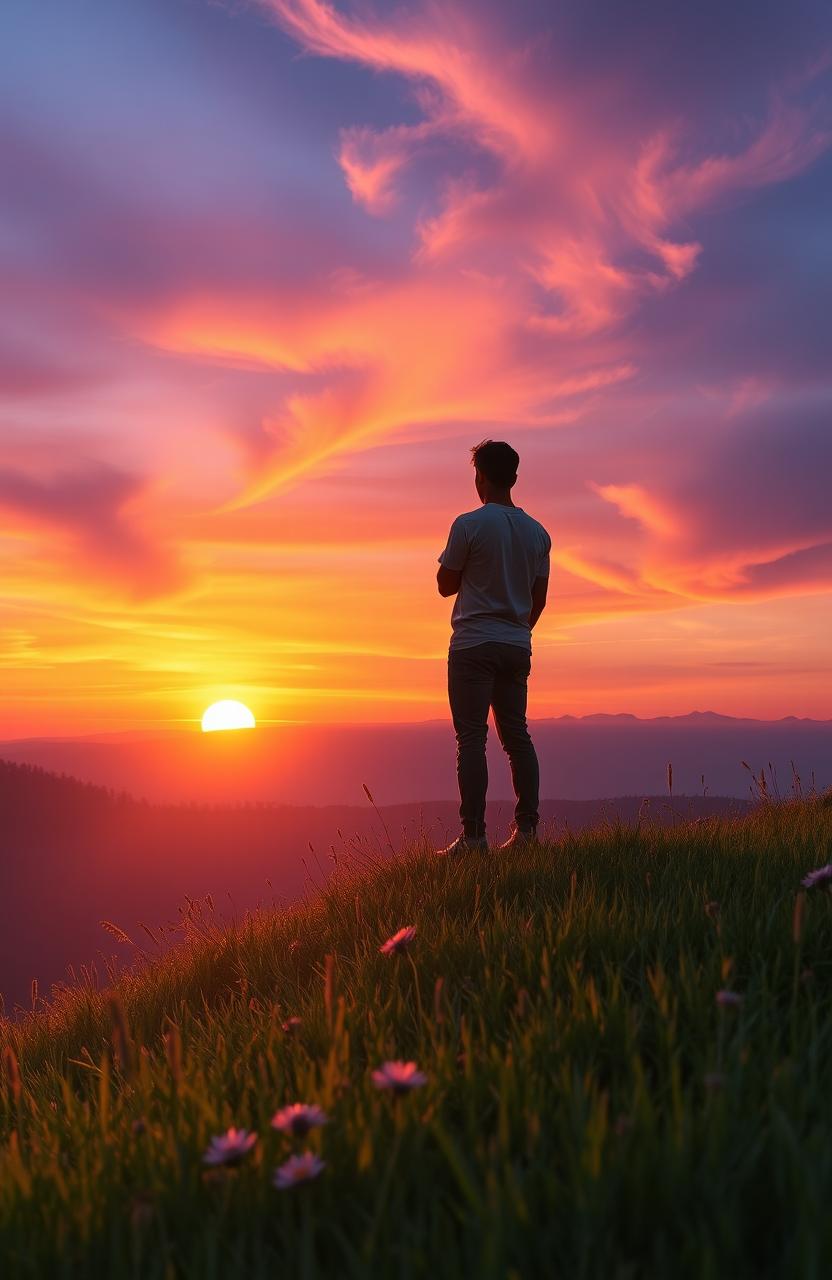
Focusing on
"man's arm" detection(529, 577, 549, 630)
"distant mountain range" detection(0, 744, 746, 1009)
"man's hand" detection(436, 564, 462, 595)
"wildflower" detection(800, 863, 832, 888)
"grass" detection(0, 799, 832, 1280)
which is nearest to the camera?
"grass" detection(0, 799, 832, 1280)

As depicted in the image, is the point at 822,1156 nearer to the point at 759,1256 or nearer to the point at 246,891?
the point at 759,1256

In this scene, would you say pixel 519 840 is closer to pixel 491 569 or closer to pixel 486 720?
pixel 486 720

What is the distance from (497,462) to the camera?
288 inches

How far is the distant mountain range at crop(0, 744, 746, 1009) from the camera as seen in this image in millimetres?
98812

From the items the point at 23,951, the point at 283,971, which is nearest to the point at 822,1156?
the point at 283,971

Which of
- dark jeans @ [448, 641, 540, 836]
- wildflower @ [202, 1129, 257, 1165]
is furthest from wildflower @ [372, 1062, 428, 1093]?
dark jeans @ [448, 641, 540, 836]

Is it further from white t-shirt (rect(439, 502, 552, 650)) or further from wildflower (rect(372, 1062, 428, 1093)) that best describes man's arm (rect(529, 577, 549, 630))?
wildflower (rect(372, 1062, 428, 1093))

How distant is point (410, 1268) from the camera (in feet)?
5.11

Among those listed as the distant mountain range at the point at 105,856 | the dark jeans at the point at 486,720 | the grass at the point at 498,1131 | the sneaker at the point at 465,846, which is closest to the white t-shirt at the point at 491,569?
the dark jeans at the point at 486,720

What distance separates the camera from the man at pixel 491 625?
709cm

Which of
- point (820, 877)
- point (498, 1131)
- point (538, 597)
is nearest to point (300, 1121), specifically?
point (498, 1131)

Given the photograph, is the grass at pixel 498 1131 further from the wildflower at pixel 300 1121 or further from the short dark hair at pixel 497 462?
the short dark hair at pixel 497 462

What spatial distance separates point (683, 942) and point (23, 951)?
118758 mm

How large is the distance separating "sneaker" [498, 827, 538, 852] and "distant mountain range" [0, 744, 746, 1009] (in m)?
66.9
